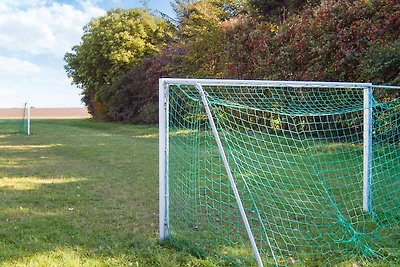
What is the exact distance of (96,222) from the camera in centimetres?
379

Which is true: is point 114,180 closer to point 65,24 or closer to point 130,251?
point 130,251

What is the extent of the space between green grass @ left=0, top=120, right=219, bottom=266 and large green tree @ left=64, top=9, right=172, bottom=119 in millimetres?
12966

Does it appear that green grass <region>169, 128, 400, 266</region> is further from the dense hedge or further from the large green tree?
the large green tree

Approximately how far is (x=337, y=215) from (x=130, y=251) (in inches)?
88.1

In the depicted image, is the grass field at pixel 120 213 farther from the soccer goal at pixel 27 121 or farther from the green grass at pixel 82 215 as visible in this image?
the soccer goal at pixel 27 121

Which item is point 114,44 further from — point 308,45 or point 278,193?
point 278,193

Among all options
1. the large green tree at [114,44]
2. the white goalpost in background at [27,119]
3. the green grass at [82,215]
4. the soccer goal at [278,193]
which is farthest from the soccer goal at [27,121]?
the soccer goal at [278,193]

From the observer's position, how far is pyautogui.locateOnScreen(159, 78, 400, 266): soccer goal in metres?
3.09

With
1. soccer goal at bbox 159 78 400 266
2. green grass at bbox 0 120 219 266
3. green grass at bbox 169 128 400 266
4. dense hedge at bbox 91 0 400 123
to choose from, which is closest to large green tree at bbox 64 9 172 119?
dense hedge at bbox 91 0 400 123

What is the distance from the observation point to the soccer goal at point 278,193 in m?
3.09

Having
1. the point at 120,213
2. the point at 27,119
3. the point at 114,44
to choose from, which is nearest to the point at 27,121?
the point at 27,119

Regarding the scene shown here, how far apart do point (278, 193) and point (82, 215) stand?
2363mm

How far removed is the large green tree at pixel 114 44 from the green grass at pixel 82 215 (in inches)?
510

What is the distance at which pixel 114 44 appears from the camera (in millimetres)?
19547
